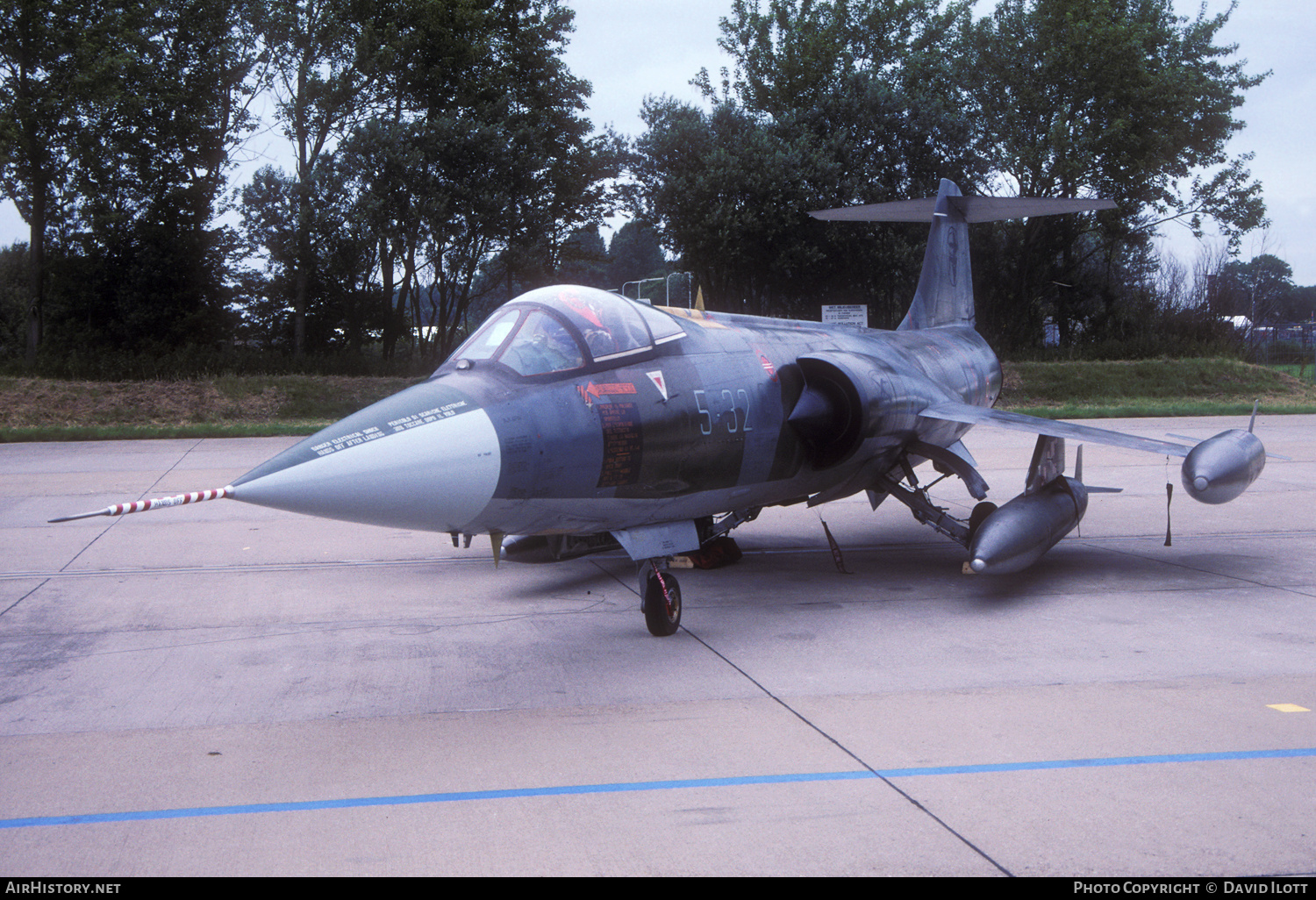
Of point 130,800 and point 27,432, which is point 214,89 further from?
point 130,800

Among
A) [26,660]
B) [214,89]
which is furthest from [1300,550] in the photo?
[214,89]

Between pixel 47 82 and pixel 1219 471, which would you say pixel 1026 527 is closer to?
pixel 1219 471

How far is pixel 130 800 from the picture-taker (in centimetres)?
432

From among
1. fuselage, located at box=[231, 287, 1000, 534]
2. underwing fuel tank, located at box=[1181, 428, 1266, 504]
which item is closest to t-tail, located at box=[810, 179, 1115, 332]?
fuselage, located at box=[231, 287, 1000, 534]

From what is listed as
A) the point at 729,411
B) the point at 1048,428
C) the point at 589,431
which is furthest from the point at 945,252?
the point at 589,431

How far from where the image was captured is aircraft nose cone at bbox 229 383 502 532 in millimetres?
4984

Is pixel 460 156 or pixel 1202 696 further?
pixel 460 156

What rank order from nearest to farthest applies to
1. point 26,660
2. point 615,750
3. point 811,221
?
point 615,750, point 26,660, point 811,221

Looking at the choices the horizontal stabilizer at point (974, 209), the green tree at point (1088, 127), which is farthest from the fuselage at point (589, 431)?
the green tree at point (1088, 127)

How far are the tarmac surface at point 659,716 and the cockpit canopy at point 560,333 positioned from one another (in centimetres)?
195

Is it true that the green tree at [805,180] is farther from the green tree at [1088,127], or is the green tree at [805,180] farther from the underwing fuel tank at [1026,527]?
the underwing fuel tank at [1026,527]

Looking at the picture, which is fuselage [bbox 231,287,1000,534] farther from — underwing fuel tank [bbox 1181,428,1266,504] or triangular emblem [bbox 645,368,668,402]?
underwing fuel tank [bbox 1181,428,1266,504]

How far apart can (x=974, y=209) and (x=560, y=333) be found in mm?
8690
